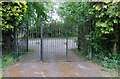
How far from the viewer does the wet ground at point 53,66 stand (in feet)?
25.9

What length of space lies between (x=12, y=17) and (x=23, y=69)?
2.26 m

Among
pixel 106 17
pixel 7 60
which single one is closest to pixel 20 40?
pixel 7 60

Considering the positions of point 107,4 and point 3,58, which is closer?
point 107,4

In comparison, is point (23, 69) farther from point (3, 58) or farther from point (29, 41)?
point (29, 41)

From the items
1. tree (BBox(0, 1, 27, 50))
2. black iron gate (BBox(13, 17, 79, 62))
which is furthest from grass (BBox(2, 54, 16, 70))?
tree (BBox(0, 1, 27, 50))

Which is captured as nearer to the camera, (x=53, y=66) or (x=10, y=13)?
(x=10, y=13)

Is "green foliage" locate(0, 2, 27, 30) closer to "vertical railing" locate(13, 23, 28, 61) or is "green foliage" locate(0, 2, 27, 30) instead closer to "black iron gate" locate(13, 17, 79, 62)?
"vertical railing" locate(13, 23, 28, 61)

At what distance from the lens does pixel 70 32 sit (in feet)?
36.8

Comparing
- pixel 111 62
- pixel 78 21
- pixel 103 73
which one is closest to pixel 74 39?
pixel 78 21

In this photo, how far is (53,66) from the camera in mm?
9438

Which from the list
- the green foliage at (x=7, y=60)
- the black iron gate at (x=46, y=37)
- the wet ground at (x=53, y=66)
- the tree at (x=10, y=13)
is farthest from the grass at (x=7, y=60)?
the tree at (x=10, y=13)

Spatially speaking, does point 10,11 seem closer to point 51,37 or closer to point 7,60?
point 7,60

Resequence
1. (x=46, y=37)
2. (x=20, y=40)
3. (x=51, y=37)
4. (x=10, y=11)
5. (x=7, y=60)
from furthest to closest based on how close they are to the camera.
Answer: (x=20, y=40) < (x=51, y=37) < (x=46, y=37) < (x=7, y=60) < (x=10, y=11)

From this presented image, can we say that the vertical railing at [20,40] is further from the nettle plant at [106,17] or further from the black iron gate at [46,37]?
the nettle plant at [106,17]
